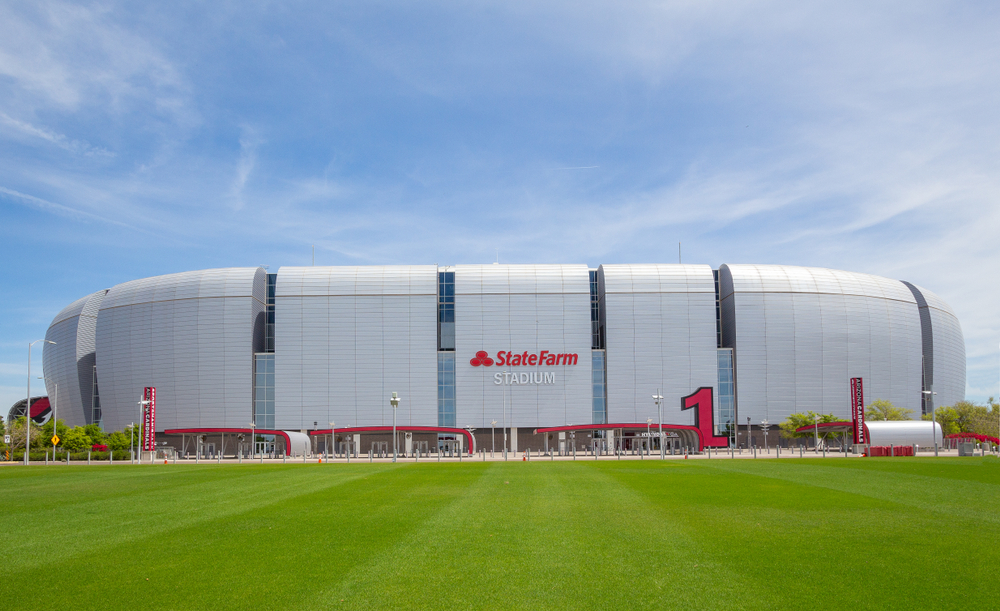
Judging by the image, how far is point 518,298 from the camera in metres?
104

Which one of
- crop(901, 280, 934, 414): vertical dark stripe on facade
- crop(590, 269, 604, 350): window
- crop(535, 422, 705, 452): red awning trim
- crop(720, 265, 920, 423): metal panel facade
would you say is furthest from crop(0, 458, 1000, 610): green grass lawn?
crop(901, 280, 934, 414): vertical dark stripe on facade

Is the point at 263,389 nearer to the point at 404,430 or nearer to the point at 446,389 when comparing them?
the point at 404,430

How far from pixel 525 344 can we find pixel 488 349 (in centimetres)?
530

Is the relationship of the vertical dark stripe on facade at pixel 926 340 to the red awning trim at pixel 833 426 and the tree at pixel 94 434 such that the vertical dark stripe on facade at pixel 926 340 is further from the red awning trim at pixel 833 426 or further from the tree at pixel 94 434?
the tree at pixel 94 434

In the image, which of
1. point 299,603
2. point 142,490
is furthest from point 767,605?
point 142,490

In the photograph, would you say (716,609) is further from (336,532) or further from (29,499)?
(29,499)

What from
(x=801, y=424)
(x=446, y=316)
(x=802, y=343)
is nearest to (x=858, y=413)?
(x=801, y=424)

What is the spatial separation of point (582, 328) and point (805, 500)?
81.0m

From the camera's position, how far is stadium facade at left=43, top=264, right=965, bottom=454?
Answer: 10225 cm

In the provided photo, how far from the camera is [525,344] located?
103 m

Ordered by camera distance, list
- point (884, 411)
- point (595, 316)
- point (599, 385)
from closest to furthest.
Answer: point (884, 411) < point (599, 385) < point (595, 316)

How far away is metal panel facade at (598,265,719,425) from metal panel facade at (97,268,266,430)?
51384 mm

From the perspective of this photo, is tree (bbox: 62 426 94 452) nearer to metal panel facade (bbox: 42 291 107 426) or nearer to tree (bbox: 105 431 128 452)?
tree (bbox: 105 431 128 452)

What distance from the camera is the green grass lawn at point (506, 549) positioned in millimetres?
10570
